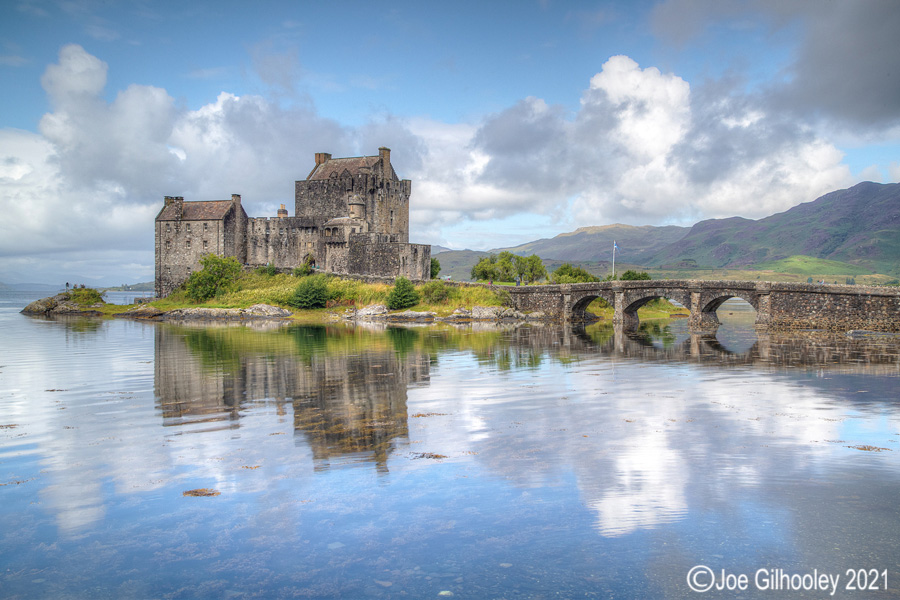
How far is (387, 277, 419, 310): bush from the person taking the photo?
2776 inches

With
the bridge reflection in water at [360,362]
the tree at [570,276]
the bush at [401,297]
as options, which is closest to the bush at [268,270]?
the bush at [401,297]

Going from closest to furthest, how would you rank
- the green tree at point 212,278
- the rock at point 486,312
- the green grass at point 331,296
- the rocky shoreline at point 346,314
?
the rocky shoreline at point 346,314 < the rock at point 486,312 < the green grass at point 331,296 < the green tree at point 212,278

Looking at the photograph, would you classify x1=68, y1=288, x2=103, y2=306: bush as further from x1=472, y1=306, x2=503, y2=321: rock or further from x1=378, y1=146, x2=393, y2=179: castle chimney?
x1=472, y1=306, x2=503, y2=321: rock

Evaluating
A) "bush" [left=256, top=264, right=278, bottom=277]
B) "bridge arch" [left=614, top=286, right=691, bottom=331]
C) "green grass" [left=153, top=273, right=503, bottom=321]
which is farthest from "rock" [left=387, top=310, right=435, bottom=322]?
"bush" [left=256, top=264, right=278, bottom=277]

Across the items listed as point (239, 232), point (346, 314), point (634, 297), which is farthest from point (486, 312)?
point (239, 232)

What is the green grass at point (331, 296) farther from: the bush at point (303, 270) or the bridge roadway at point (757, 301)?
the bridge roadway at point (757, 301)

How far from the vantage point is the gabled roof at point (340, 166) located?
83.7 m

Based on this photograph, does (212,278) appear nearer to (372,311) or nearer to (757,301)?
(372,311)

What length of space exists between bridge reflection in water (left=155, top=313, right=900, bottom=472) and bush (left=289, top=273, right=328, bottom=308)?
21180 millimetres

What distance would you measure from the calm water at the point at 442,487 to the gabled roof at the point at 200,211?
65.4m

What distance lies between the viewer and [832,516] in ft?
30.8

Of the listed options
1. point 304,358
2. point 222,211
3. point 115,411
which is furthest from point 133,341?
point 222,211

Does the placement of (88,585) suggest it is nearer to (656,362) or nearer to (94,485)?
(94,485)

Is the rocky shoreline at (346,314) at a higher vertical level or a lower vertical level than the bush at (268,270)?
lower
